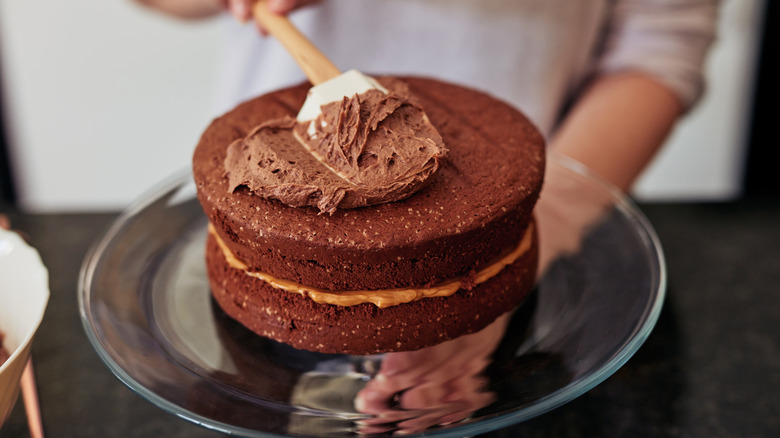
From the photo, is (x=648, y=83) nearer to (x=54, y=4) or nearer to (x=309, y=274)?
(x=309, y=274)

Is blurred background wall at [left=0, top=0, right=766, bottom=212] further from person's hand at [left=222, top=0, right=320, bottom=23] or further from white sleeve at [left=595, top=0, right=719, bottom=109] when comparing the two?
person's hand at [left=222, top=0, right=320, bottom=23]

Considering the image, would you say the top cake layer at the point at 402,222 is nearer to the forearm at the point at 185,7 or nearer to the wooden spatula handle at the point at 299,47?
the wooden spatula handle at the point at 299,47

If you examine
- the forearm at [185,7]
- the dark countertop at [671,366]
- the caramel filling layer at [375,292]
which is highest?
the forearm at [185,7]

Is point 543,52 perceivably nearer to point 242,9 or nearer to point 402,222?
point 242,9

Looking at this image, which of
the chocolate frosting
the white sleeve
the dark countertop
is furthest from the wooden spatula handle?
the white sleeve

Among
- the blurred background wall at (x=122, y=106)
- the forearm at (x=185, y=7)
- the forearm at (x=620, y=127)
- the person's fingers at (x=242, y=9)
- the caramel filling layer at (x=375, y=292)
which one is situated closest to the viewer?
the caramel filling layer at (x=375, y=292)

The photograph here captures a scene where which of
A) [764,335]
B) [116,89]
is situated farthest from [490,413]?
[116,89]

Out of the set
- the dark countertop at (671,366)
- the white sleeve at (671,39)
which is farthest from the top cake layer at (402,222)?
the white sleeve at (671,39)
